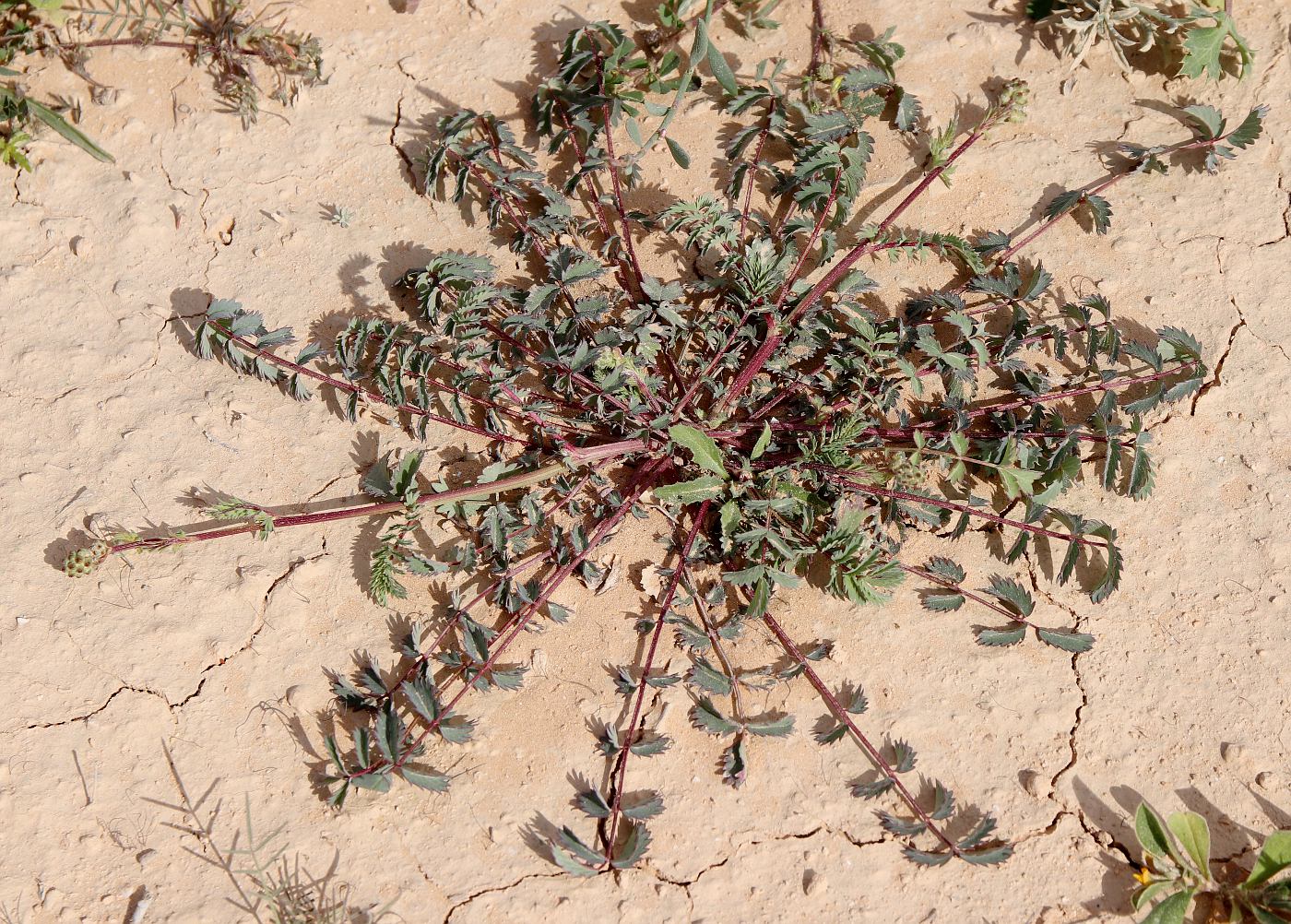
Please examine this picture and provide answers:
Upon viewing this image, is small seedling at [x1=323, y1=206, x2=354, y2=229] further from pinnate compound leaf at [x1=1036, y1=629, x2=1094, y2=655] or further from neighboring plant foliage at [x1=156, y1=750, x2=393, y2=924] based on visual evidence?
pinnate compound leaf at [x1=1036, y1=629, x2=1094, y2=655]

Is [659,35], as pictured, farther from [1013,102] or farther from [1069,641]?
[1069,641]

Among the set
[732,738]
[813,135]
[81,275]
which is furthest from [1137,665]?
[81,275]

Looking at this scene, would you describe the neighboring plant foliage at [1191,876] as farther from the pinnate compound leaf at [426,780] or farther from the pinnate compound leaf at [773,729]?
the pinnate compound leaf at [426,780]

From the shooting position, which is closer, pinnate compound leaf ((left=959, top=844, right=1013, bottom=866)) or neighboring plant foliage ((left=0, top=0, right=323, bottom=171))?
pinnate compound leaf ((left=959, top=844, right=1013, bottom=866))

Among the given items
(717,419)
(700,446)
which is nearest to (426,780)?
(700,446)

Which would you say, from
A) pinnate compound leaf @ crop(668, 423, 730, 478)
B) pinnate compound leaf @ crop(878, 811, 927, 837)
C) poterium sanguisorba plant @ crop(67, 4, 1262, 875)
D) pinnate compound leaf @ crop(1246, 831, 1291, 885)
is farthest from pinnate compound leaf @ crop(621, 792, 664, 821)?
pinnate compound leaf @ crop(1246, 831, 1291, 885)

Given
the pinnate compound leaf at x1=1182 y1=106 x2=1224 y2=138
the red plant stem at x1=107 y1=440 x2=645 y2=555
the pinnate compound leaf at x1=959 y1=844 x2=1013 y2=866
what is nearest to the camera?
the pinnate compound leaf at x1=959 y1=844 x2=1013 y2=866
